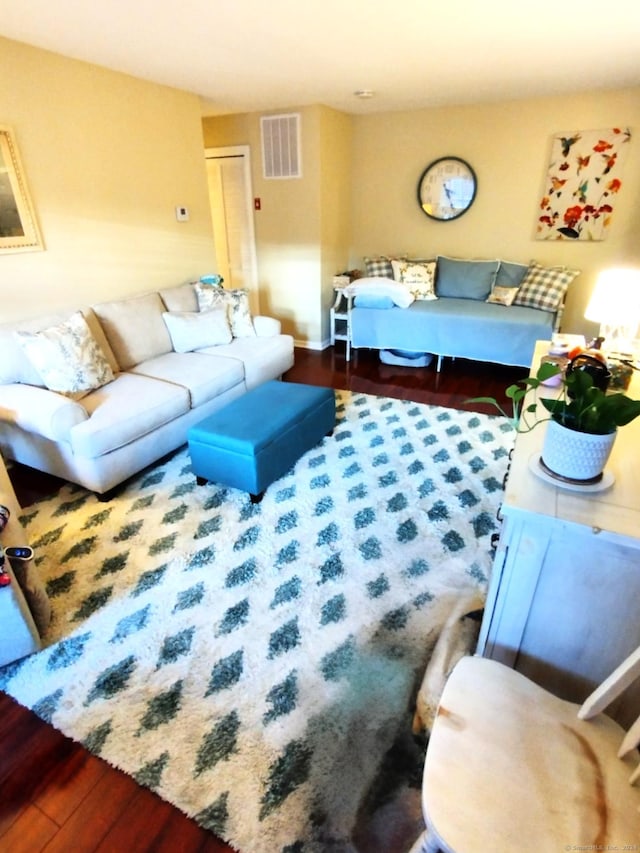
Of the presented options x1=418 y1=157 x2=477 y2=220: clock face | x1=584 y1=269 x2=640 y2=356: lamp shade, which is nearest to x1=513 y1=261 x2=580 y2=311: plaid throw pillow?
x1=418 y1=157 x2=477 y2=220: clock face

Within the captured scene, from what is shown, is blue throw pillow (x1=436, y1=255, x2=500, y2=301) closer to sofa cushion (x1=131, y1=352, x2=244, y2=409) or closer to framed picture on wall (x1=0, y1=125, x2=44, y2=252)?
sofa cushion (x1=131, y1=352, x2=244, y2=409)

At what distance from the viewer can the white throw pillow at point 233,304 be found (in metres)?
3.58

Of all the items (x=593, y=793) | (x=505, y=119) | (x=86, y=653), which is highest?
(x=505, y=119)

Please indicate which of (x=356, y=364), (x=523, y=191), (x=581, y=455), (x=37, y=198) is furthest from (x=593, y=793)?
(x=523, y=191)

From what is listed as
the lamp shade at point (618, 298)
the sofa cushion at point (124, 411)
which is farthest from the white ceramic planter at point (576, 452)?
the sofa cushion at point (124, 411)

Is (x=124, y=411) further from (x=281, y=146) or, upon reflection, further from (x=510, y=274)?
(x=510, y=274)

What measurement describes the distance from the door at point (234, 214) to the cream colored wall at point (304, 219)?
84 mm

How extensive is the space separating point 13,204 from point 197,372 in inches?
53.4

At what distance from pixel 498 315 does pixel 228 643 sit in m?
3.41

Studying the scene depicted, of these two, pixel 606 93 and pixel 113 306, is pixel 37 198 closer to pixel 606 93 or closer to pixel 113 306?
pixel 113 306

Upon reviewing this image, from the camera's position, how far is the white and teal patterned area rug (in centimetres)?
126

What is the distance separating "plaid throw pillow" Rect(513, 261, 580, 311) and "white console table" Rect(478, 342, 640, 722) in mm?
3250

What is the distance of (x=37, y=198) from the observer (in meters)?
2.67

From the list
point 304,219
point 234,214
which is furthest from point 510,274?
point 234,214
